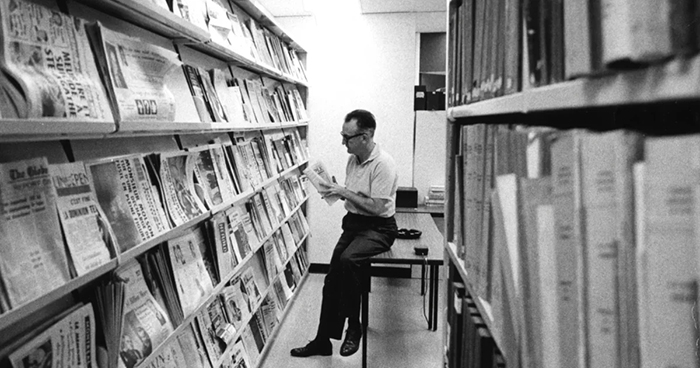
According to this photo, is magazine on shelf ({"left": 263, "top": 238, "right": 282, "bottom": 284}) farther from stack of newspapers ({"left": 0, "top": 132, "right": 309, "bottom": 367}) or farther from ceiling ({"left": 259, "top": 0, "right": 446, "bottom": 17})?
ceiling ({"left": 259, "top": 0, "right": 446, "bottom": 17})

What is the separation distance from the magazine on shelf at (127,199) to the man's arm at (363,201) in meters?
1.60

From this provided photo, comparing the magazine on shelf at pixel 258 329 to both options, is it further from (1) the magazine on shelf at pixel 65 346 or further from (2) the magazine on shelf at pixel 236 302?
(1) the magazine on shelf at pixel 65 346

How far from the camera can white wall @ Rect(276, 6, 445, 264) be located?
14.3 feet

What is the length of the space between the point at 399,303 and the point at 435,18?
263 cm

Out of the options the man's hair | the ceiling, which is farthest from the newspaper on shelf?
the ceiling

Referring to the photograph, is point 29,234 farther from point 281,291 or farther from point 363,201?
point 281,291

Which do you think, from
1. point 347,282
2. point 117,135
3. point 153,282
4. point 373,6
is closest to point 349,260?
point 347,282

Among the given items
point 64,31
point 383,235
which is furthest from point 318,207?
point 64,31

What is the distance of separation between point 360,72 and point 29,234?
3649 mm

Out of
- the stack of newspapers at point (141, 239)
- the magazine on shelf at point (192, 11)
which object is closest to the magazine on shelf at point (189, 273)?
the stack of newspapers at point (141, 239)

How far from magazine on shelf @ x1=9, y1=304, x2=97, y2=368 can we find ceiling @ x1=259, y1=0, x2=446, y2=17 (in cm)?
340

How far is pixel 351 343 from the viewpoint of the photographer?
286 cm

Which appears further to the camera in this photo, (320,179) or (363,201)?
(320,179)

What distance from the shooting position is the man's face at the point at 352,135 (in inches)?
120
